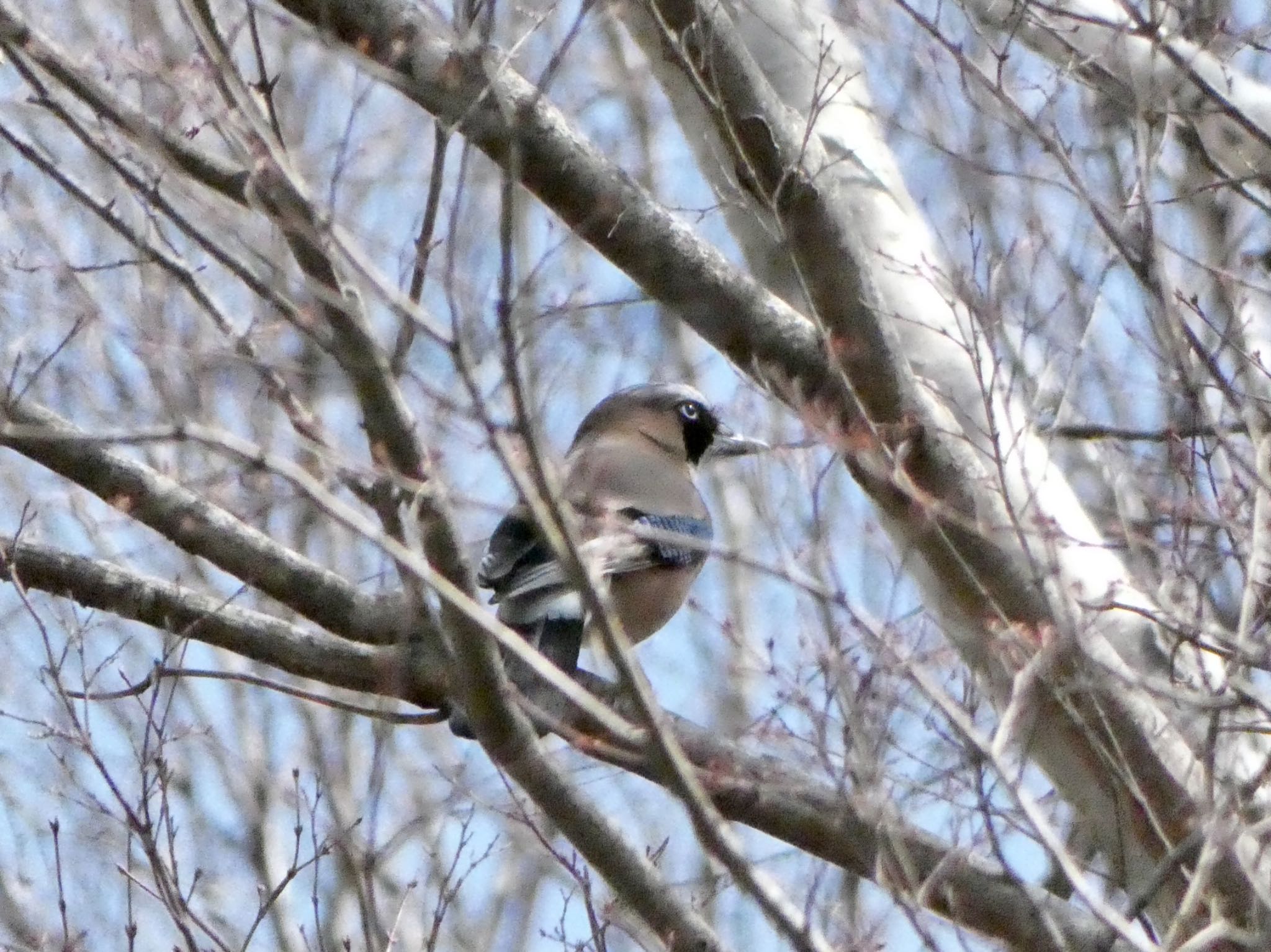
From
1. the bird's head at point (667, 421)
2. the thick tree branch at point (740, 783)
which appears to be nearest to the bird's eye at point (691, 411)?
the bird's head at point (667, 421)

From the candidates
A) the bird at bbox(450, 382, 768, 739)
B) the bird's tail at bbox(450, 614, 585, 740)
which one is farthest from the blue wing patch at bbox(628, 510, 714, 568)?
the bird's tail at bbox(450, 614, 585, 740)

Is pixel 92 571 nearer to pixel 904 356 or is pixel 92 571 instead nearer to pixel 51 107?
pixel 51 107

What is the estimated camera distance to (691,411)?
7.74 metres

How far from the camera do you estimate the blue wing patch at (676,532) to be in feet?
19.6

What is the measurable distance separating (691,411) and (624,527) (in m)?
3.49

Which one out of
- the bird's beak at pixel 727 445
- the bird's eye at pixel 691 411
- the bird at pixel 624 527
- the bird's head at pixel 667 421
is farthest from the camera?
the bird's eye at pixel 691 411

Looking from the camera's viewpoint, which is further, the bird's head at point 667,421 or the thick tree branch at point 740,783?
the bird's head at point 667,421

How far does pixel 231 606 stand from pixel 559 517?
189cm

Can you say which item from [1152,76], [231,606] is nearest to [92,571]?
[231,606]

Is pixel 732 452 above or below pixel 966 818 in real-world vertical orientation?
above

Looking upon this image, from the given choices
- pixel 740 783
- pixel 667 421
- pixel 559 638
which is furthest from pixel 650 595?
pixel 740 783

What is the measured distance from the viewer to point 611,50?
38.2ft

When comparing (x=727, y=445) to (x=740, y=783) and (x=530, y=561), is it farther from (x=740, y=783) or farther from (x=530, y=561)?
(x=740, y=783)

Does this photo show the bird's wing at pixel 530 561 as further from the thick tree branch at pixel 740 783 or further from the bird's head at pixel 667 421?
the bird's head at pixel 667 421
